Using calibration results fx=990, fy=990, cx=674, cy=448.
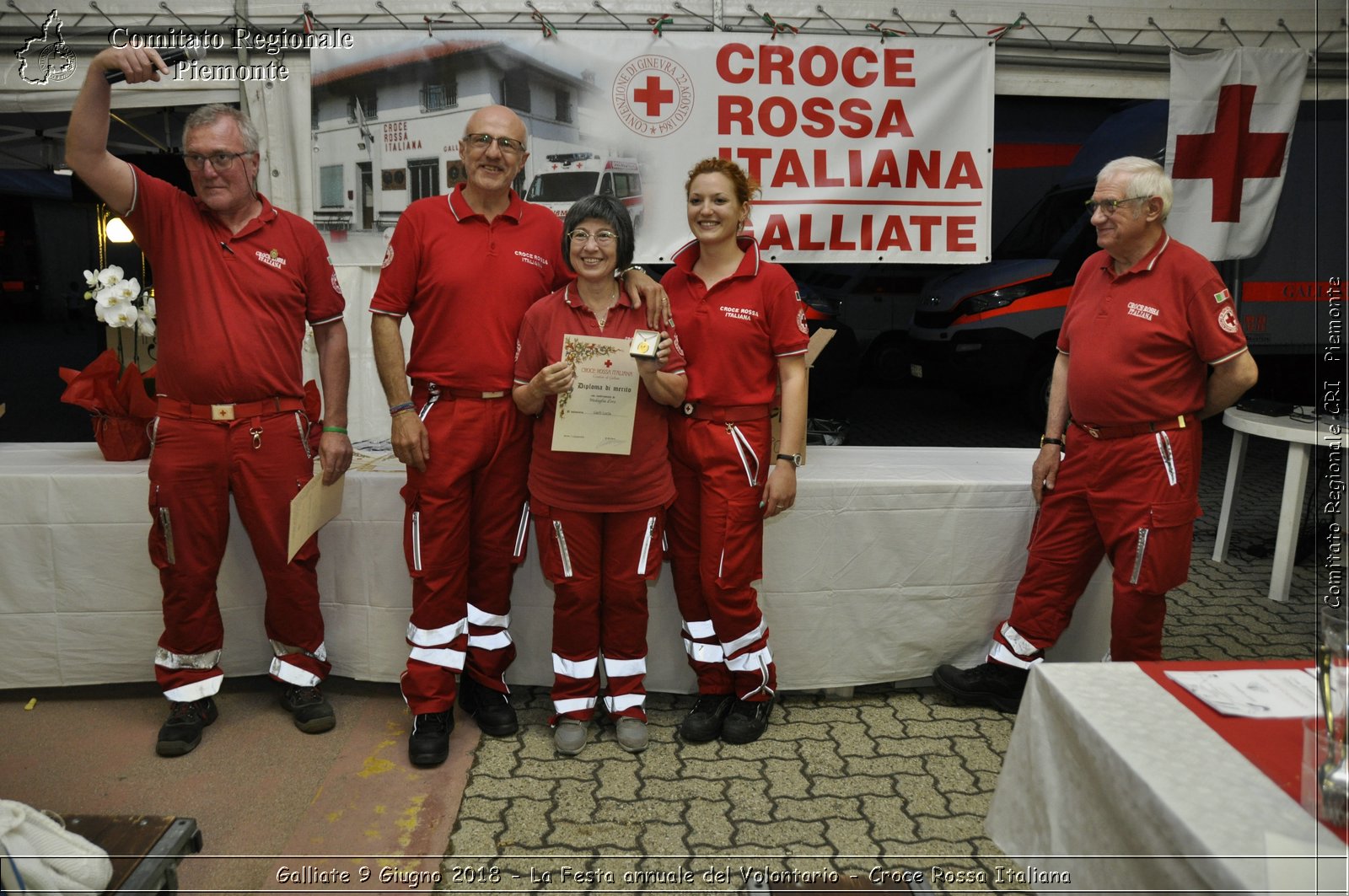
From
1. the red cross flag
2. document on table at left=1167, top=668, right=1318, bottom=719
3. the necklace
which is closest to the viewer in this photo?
document on table at left=1167, top=668, right=1318, bottom=719

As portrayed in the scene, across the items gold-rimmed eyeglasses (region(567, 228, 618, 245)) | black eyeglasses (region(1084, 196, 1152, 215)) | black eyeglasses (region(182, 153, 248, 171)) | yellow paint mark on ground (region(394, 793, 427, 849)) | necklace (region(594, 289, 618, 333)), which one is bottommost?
yellow paint mark on ground (region(394, 793, 427, 849))

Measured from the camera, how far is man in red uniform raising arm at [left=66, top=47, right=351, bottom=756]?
9.72 ft

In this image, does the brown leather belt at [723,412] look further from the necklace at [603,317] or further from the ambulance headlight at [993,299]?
the ambulance headlight at [993,299]

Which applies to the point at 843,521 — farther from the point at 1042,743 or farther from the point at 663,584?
the point at 1042,743

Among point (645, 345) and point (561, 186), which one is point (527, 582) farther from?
point (561, 186)

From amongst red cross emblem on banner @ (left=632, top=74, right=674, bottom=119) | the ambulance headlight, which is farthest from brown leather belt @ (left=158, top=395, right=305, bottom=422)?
the ambulance headlight

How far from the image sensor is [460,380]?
2980 mm

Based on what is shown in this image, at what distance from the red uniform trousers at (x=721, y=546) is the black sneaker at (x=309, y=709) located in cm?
123

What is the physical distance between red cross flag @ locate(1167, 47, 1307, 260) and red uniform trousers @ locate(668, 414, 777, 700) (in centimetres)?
293

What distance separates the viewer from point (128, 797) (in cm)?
290

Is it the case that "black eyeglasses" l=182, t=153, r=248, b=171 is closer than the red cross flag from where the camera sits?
Yes

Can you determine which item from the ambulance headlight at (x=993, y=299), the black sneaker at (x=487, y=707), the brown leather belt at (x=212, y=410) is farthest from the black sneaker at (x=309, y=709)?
the ambulance headlight at (x=993, y=299)

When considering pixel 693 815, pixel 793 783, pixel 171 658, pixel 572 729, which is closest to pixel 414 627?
pixel 572 729

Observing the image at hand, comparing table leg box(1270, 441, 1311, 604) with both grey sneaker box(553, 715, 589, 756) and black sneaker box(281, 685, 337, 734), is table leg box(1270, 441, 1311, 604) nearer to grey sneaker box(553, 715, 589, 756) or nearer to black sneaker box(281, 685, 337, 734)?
grey sneaker box(553, 715, 589, 756)
